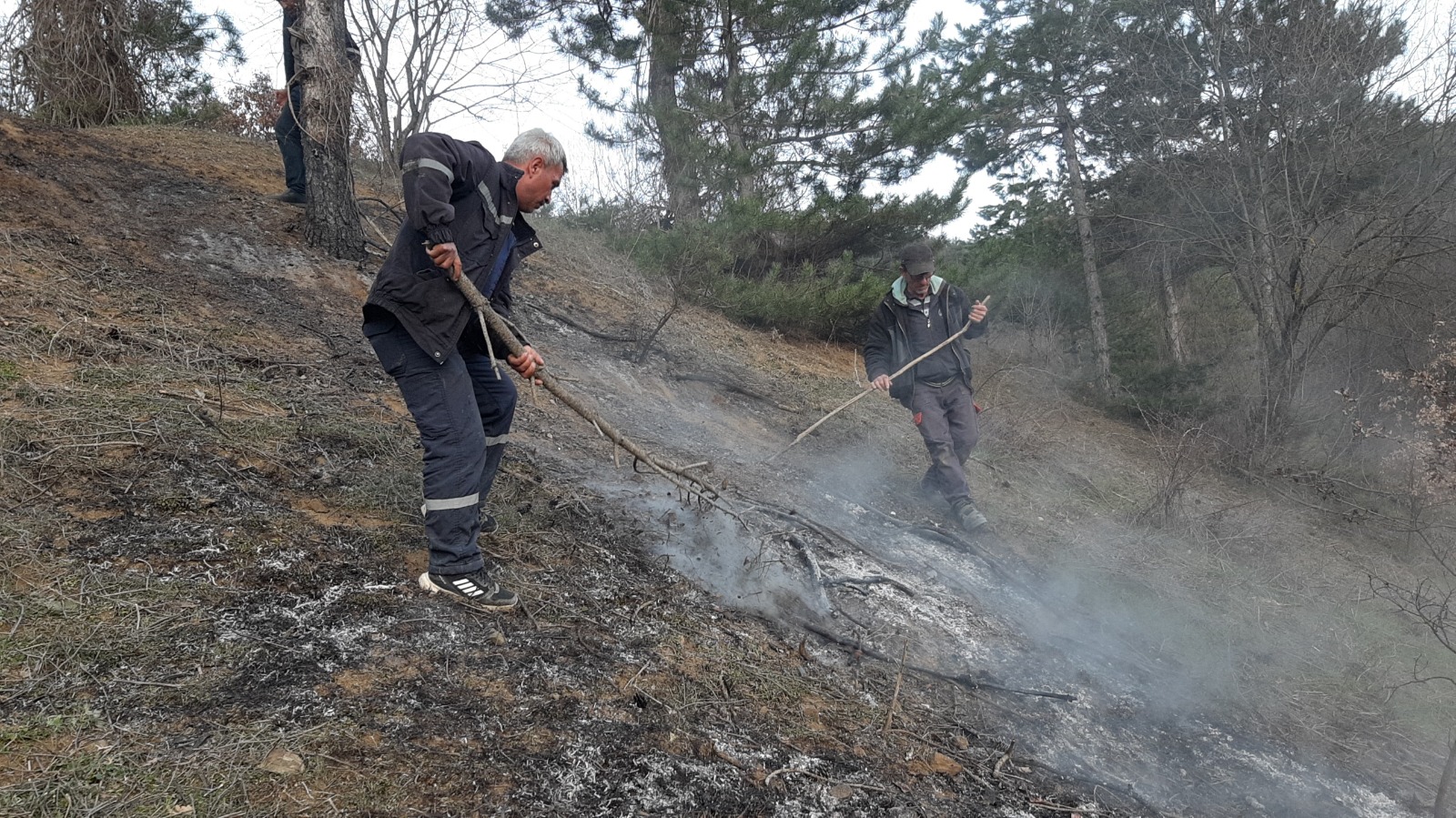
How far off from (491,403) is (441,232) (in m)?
0.88

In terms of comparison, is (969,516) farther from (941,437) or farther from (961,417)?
(961,417)

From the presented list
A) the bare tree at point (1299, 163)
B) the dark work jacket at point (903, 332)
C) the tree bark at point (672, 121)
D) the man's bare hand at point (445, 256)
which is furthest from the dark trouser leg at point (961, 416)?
the bare tree at point (1299, 163)

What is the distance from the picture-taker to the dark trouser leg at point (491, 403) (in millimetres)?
3367

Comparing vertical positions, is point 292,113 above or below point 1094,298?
below

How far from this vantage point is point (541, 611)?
3.06 meters

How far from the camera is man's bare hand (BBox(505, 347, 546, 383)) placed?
319 centimetres

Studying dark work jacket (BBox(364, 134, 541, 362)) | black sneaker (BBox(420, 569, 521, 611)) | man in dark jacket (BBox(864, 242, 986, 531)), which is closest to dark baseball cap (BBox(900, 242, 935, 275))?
man in dark jacket (BBox(864, 242, 986, 531))

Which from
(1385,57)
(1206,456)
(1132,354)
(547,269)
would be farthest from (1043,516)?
(1132,354)

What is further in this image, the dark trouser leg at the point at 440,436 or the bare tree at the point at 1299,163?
the bare tree at the point at 1299,163

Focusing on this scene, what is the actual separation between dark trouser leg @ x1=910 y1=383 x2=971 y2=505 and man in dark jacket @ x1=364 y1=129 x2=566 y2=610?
12.7 feet

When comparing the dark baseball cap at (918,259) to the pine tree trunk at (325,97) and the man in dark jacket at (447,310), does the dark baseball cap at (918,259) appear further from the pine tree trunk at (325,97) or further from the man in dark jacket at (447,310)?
the pine tree trunk at (325,97)

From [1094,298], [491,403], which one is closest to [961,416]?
[491,403]

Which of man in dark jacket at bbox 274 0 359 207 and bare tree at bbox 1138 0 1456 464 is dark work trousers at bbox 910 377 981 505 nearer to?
man in dark jacket at bbox 274 0 359 207

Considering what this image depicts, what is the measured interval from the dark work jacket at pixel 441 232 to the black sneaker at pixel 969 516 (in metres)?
4.09
